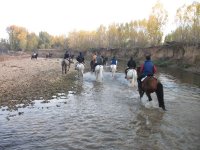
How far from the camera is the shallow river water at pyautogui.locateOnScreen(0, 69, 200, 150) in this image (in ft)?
29.0

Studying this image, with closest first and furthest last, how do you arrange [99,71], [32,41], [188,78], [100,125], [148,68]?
[100,125], [148,68], [99,71], [188,78], [32,41]

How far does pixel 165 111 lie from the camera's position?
1370cm

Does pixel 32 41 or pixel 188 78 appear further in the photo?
pixel 32 41

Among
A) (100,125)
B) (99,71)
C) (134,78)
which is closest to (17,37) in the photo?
(99,71)

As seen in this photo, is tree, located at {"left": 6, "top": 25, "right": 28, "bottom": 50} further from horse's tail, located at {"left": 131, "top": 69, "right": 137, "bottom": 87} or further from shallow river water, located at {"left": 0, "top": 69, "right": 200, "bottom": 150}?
shallow river water, located at {"left": 0, "top": 69, "right": 200, "bottom": 150}

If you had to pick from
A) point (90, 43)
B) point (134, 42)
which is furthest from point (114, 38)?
point (90, 43)

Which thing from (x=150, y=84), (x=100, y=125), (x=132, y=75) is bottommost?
(x=100, y=125)

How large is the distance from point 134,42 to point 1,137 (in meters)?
100

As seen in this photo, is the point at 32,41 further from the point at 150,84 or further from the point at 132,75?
the point at 150,84

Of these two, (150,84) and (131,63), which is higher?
(131,63)

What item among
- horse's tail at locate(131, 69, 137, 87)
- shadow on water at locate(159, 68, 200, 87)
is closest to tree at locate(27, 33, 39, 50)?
shadow on water at locate(159, 68, 200, 87)

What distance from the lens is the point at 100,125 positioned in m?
10.9

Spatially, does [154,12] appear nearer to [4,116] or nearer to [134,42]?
[134,42]

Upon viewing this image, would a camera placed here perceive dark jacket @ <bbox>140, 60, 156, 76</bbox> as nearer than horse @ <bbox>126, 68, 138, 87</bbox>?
Yes
